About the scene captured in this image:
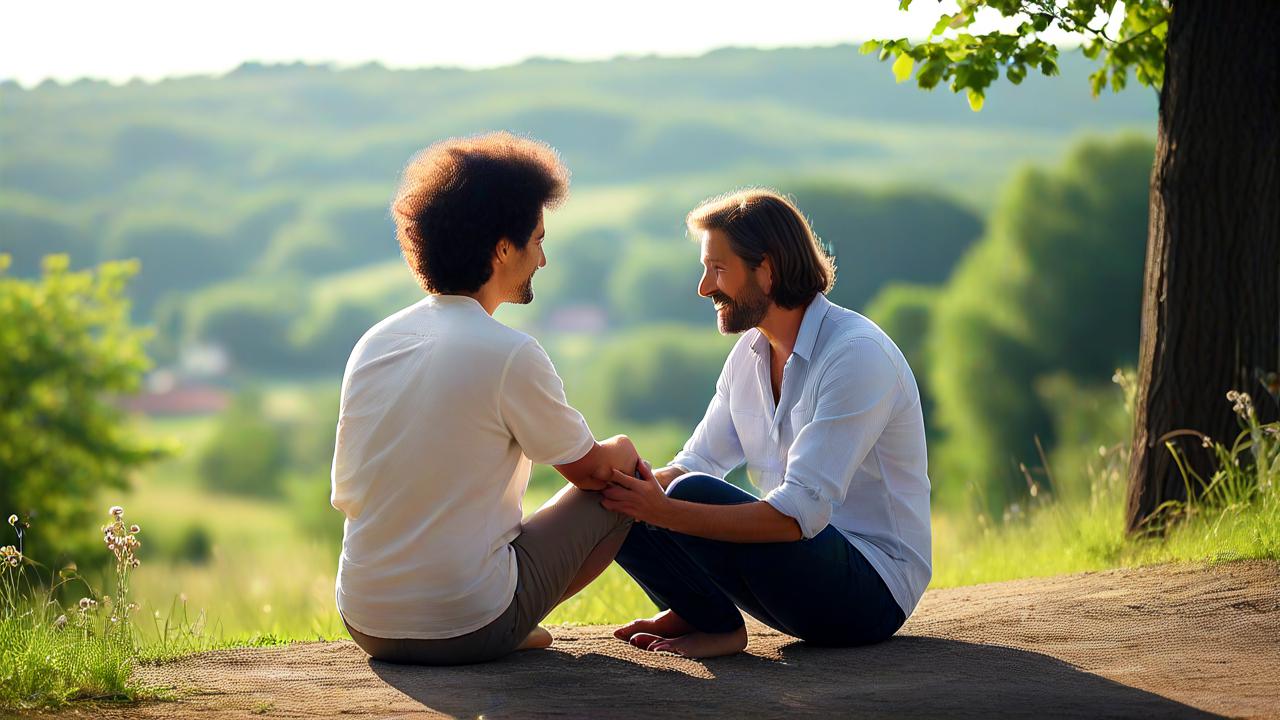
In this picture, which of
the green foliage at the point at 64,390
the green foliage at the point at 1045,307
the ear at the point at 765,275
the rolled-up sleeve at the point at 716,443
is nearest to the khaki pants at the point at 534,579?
the rolled-up sleeve at the point at 716,443

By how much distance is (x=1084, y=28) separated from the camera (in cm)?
589

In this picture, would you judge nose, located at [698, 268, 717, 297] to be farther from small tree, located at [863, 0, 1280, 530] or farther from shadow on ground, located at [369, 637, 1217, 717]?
small tree, located at [863, 0, 1280, 530]

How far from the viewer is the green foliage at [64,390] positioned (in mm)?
22891

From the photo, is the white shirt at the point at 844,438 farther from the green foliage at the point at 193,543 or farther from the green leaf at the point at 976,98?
the green foliage at the point at 193,543

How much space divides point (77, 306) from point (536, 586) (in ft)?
77.1

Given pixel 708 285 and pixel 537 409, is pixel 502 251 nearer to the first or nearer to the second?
pixel 537 409

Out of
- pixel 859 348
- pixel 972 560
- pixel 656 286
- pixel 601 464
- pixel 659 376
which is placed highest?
pixel 859 348

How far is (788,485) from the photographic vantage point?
11.5 feet

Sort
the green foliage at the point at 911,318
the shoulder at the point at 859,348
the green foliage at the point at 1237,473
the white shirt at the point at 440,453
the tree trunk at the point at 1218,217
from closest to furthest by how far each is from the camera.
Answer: the white shirt at the point at 440,453
the shoulder at the point at 859,348
the green foliage at the point at 1237,473
the tree trunk at the point at 1218,217
the green foliage at the point at 911,318

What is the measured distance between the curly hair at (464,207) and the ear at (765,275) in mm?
804

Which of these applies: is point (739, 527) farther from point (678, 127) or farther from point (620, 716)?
point (678, 127)

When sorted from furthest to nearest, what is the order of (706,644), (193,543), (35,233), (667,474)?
(35,233), (193,543), (667,474), (706,644)

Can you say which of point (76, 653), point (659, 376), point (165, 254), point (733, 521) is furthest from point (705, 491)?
point (165, 254)

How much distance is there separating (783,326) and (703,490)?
0.69 meters
